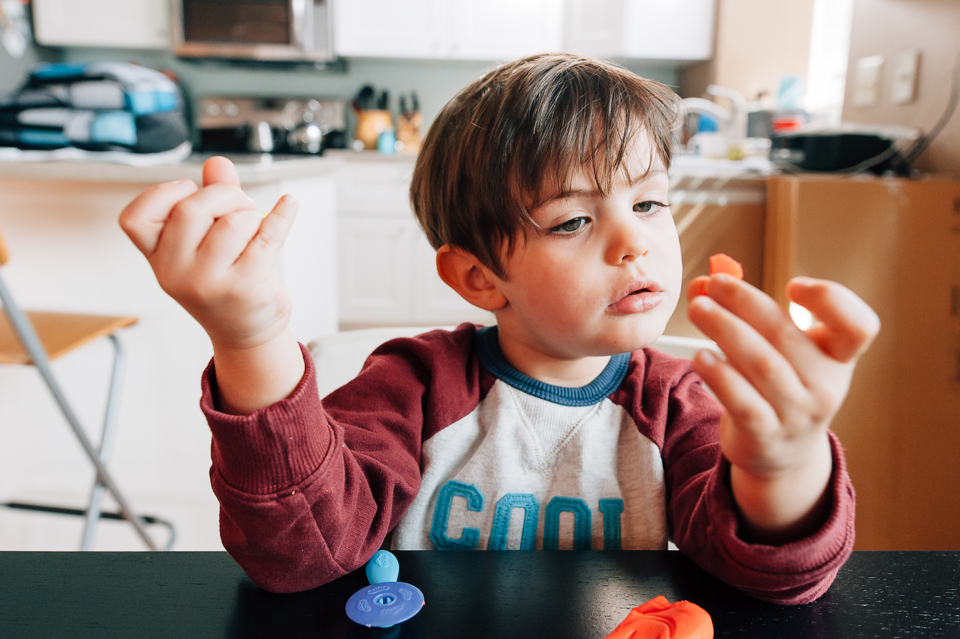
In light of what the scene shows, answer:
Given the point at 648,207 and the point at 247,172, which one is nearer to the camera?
the point at 648,207

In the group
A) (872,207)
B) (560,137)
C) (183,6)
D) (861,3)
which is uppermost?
(183,6)

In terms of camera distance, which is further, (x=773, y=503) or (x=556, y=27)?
(x=556, y=27)

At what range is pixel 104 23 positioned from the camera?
356 cm

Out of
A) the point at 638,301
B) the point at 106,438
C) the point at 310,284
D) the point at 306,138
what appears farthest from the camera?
the point at 306,138

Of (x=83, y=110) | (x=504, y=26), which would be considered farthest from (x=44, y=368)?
(x=504, y=26)

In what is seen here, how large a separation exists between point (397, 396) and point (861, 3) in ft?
6.21

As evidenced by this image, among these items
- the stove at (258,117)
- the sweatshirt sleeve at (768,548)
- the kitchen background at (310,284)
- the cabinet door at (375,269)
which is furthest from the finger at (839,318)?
the stove at (258,117)

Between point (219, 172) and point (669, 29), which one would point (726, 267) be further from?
point (669, 29)

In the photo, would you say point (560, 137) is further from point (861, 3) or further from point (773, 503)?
point (861, 3)

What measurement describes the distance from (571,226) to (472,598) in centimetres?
30

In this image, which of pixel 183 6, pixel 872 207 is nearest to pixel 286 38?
pixel 183 6

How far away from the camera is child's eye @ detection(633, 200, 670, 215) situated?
23.6 inches

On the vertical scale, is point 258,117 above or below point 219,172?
above

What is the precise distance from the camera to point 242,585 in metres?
0.41
